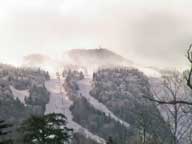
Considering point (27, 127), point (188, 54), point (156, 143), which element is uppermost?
point (188, 54)

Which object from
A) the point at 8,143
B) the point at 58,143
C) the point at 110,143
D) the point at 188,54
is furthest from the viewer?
the point at 110,143

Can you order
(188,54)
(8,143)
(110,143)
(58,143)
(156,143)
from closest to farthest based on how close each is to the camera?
(188,54)
(8,143)
(58,143)
(110,143)
(156,143)

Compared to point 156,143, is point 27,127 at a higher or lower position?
higher

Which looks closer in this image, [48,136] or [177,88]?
[48,136]

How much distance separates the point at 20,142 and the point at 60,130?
146 inches

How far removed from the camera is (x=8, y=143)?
29766 millimetres

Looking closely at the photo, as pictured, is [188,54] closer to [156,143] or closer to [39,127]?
[39,127]

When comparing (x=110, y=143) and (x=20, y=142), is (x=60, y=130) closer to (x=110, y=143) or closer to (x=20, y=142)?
(x=20, y=142)

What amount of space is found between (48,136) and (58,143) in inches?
48.7

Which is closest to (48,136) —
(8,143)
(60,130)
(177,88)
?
(60,130)

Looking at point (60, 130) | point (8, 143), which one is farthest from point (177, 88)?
point (8, 143)

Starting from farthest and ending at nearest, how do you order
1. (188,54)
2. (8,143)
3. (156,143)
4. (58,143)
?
1. (156,143)
2. (58,143)
3. (8,143)
4. (188,54)

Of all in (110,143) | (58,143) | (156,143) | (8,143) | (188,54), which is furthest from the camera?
(156,143)

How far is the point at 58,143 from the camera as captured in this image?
136 feet
